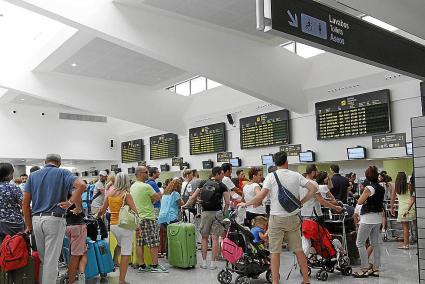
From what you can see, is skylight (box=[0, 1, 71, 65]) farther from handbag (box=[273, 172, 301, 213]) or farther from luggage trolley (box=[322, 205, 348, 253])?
handbag (box=[273, 172, 301, 213])

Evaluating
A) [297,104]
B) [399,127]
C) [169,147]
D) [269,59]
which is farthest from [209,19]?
[169,147]

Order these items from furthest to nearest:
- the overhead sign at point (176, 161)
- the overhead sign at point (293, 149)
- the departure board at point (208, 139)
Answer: the overhead sign at point (176, 161), the departure board at point (208, 139), the overhead sign at point (293, 149)

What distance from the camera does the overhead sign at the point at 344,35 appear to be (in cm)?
387

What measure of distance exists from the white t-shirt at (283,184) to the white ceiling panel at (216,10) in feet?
14.6

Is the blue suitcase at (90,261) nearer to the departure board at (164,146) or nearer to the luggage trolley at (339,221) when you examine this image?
the luggage trolley at (339,221)

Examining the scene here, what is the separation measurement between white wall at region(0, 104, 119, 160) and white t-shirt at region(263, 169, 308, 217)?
15.4 m

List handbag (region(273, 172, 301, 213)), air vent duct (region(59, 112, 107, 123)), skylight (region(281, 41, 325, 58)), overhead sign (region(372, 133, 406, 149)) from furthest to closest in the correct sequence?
air vent duct (region(59, 112, 107, 123)) < skylight (region(281, 41, 325, 58)) < overhead sign (region(372, 133, 406, 149)) < handbag (region(273, 172, 301, 213))

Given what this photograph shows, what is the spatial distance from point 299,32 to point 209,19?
5.85 metres

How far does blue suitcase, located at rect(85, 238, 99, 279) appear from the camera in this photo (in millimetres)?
6168

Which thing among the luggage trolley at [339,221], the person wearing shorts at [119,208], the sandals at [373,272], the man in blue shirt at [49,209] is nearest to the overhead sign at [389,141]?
the luggage trolley at [339,221]

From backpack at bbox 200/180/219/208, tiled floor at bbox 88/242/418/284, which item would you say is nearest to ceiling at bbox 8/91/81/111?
backpack at bbox 200/180/219/208

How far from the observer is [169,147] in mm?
17156

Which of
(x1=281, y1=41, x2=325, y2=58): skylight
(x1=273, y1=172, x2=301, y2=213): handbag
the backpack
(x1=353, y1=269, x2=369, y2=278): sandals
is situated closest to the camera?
(x1=273, y1=172, x2=301, y2=213): handbag

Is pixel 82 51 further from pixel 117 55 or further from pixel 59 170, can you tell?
pixel 59 170
